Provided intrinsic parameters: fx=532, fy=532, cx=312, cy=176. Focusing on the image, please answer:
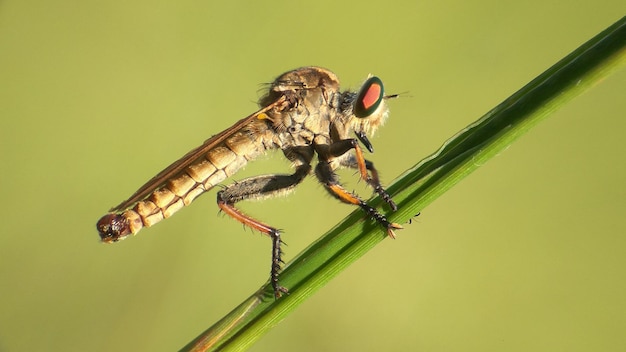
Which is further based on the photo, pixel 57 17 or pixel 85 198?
pixel 57 17

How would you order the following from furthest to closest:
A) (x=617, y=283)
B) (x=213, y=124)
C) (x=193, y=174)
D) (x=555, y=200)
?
(x=213, y=124) < (x=555, y=200) < (x=617, y=283) < (x=193, y=174)

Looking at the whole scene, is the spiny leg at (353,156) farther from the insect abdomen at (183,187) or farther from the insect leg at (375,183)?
the insect abdomen at (183,187)

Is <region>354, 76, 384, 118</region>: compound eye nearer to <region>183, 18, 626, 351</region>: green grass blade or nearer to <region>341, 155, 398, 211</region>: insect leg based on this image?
<region>341, 155, 398, 211</region>: insect leg

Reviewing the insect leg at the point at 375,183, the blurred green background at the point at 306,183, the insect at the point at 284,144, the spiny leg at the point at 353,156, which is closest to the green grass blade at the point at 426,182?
the insect leg at the point at 375,183

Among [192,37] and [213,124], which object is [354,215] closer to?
[213,124]

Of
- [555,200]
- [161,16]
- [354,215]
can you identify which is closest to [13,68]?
[161,16]

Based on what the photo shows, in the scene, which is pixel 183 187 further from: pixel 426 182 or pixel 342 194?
pixel 426 182

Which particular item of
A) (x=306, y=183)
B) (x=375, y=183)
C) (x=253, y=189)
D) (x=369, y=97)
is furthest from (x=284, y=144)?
(x=306, y=183)
